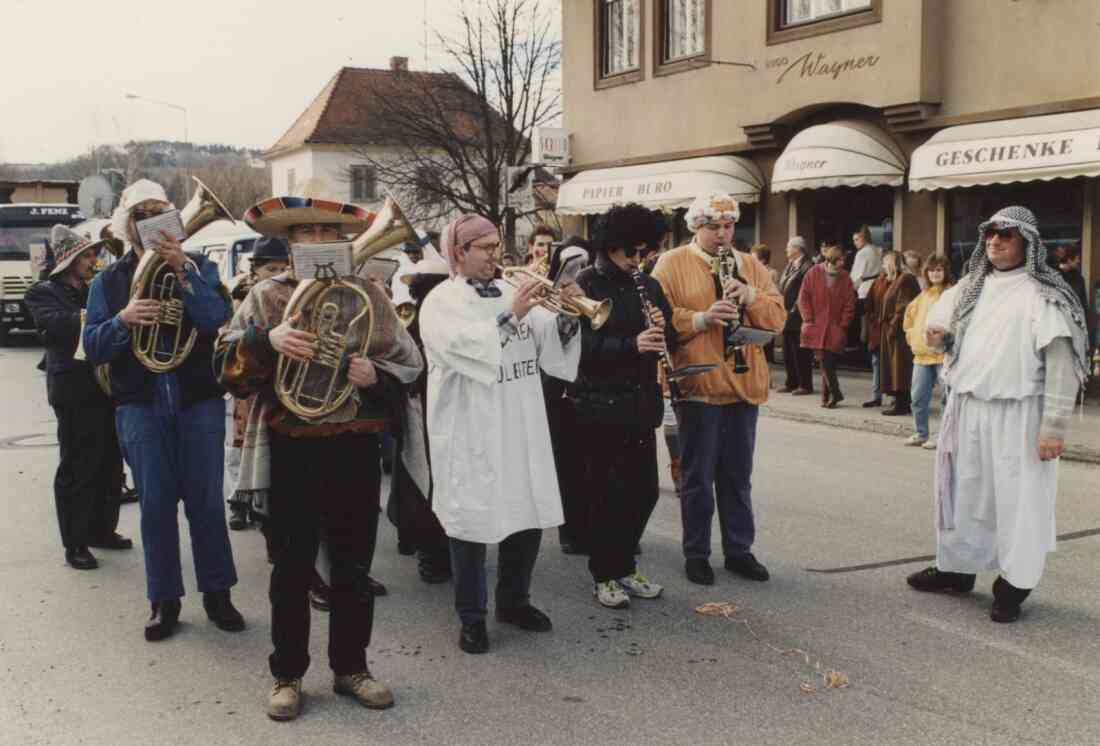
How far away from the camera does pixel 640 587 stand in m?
6.07

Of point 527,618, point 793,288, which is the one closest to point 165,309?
point 527,618

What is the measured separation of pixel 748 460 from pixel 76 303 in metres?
4.16

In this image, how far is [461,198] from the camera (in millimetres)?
28797

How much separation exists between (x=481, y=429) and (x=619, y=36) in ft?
59.4

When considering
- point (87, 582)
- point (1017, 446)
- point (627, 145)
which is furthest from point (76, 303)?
point (627, 145)

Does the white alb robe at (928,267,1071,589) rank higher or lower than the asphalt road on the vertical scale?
higher

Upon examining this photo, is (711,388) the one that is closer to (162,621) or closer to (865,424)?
(162,621)

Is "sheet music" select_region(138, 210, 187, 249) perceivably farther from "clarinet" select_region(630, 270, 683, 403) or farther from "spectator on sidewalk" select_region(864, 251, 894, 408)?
"spectator on sidewalk" select_region(864, 251, 894, 408)

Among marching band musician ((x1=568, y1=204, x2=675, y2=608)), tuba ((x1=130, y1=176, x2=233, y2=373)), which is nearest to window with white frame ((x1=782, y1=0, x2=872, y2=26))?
marching band musician ((x1=568, y1=204, x2=675, y2=608))

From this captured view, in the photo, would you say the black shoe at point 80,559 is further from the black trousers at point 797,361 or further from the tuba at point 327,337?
the black trousers at point 797,361

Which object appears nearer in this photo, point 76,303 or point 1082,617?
point 1082,617

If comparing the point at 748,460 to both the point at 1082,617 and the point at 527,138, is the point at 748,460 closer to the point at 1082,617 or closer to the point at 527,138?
the point at 1082,617

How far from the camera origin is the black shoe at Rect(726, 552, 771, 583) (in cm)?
636

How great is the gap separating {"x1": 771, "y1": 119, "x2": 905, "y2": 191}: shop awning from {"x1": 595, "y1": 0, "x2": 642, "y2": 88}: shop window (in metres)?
5.00
